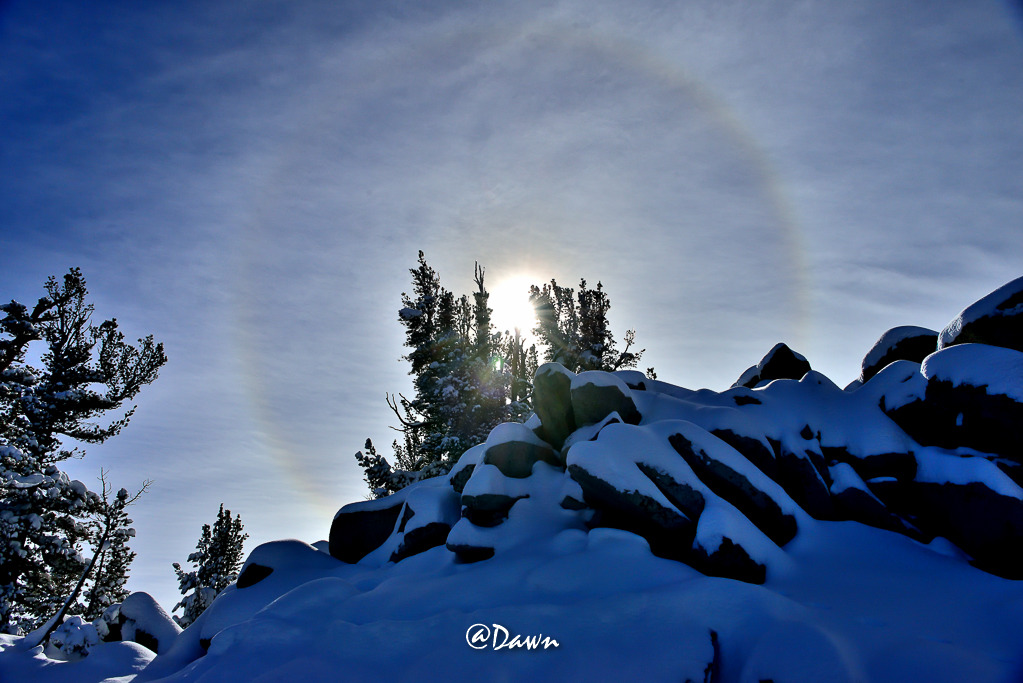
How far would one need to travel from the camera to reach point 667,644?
22.7 feet

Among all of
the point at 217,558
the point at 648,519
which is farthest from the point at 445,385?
the point at 217,558

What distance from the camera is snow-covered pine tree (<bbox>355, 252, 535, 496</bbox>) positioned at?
22.4m

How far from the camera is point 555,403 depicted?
14195 mm

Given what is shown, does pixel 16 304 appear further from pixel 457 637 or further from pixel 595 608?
pixel 595 608

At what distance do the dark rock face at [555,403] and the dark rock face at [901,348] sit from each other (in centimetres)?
840

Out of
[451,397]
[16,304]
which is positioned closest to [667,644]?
[451,397]

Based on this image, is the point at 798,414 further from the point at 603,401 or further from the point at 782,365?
the point at 603,401

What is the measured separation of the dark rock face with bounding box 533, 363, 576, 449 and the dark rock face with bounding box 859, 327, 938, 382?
8395 mm

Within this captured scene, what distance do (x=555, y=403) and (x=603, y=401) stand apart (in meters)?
1.46

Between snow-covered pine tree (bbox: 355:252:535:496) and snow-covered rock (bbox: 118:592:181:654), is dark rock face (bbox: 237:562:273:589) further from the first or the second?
snow-covered pine tree (bbox: 355:252:535:496)

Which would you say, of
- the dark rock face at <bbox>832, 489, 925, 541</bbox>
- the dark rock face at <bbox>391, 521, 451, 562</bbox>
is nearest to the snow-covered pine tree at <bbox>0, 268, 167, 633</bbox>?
the dark rock face at <bbox>391, 521, 451, 562</bbox>

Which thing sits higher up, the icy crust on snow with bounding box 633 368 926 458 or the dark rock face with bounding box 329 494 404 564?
the icy crust on snow with bounding box 633 368 926 458

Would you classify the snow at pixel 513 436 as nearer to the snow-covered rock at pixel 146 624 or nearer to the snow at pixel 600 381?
the snow at pixel 600 381

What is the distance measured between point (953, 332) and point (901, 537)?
19.1 feet
